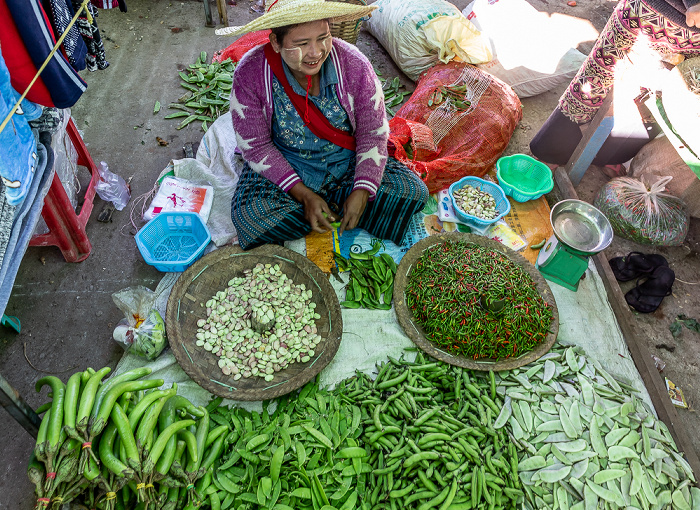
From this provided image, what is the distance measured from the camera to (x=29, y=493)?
76.7 inches

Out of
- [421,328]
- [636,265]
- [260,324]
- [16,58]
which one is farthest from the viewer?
[636,265]

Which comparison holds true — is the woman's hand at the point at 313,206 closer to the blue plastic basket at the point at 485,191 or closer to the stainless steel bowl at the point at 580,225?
the blue plastic basket at the point at 485,191

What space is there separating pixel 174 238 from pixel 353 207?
120 cm

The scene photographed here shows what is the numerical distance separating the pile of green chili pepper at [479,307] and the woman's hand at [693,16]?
62.1 inches

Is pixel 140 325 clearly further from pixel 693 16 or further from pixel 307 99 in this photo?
pixel 693 16

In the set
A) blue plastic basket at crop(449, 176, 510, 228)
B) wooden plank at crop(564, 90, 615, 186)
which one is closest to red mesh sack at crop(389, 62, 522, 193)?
blue plastic basket at crop(449, 176, 510, 228)

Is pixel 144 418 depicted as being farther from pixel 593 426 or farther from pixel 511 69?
pixel 511 69

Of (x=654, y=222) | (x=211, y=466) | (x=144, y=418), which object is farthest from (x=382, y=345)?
(x=654, y=222)

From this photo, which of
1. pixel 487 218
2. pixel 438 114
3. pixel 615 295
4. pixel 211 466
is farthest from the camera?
pixel 438 114

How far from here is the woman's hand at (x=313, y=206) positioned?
8.25 feet

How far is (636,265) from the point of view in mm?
3016

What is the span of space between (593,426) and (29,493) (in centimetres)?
253

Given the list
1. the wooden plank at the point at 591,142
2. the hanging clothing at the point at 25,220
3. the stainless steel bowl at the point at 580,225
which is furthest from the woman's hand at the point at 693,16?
the hanging clothing at the point at 25,220

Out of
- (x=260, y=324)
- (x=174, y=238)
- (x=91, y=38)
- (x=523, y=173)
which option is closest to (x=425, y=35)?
(x=523, y=173)
